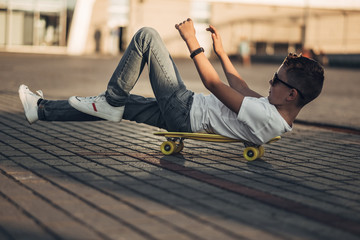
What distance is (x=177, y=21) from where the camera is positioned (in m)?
48.2

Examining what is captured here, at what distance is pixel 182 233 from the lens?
290 centimetres

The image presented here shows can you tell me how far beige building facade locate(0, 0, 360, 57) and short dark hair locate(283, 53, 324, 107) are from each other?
3468 cm

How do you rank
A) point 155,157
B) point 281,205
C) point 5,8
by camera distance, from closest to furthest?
point 281,205
point 155,157
point 5,8

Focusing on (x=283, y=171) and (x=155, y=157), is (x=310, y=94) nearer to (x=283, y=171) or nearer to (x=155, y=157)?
(x=283, y=171)

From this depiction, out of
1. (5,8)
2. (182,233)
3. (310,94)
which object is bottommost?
(182,233)

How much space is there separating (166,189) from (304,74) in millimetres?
1544

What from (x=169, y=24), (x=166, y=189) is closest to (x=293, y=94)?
(x=166, y=189)

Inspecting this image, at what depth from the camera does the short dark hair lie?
4.53 metres

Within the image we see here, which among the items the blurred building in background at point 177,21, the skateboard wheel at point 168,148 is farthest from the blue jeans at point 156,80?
the blurred building in background at point 177,21

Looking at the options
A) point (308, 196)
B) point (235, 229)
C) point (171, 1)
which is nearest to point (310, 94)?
point (308, 196)

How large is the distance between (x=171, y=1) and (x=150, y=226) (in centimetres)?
4508

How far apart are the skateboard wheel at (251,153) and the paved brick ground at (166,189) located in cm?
7

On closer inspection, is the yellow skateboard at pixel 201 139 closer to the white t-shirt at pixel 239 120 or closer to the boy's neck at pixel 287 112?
the white t-shirt at pixel 239 120

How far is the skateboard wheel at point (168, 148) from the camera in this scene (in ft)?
16.5
